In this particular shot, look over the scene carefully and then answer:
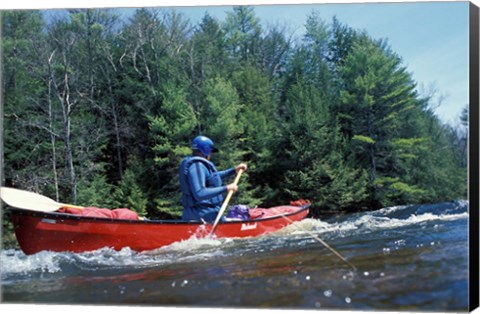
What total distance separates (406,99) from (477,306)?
3085 millimetres

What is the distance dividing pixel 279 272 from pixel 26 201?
2.73m

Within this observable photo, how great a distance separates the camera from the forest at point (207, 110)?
7.60 m

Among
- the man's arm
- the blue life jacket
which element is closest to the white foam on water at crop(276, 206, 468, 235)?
the blue life jacket

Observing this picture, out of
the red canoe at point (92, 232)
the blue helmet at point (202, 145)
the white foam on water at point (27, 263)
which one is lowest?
the white foam on water at point (27, 263)

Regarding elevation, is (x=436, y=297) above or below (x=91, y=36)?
below

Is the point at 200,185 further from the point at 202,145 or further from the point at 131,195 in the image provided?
the point at 131,195

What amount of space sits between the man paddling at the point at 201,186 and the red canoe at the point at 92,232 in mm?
188

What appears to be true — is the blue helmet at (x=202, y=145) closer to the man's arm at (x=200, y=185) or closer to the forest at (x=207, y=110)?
the man's arm at (x=200, y=185)

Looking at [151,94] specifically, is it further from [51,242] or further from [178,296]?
[178,296]

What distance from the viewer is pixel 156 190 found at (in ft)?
30.6

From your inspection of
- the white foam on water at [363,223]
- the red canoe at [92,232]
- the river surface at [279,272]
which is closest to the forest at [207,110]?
the white foam on water at [363,223]

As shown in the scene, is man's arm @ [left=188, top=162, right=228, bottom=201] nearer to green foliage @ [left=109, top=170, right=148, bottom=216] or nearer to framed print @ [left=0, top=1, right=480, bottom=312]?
framed print @ [left=0, top=1, right=480, bottom=312]

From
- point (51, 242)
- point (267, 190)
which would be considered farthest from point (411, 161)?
point (51, 242)

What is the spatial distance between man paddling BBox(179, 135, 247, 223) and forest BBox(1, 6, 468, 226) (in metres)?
1.52
